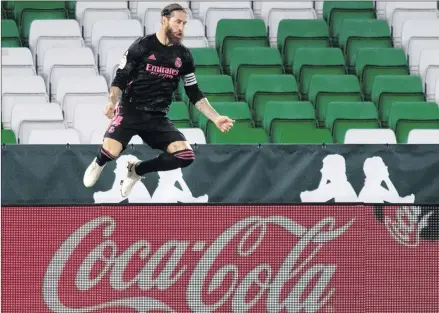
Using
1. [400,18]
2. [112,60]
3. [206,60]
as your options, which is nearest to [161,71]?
[112,60]

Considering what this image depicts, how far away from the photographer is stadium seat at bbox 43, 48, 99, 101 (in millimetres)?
16016

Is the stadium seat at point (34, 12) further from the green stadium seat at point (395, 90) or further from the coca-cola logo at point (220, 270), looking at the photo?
the coca-cola logo at point (220, 270)

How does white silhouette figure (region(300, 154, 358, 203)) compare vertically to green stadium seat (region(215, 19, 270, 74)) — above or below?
below

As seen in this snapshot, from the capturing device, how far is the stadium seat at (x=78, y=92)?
611 inches

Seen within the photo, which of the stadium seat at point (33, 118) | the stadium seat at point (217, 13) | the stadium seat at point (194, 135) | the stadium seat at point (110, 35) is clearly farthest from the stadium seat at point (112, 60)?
the stadium seat at point (194, 135)

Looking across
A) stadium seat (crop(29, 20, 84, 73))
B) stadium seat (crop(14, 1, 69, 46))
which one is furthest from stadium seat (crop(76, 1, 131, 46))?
stadium seat (crop(29, 20, 84, 73))

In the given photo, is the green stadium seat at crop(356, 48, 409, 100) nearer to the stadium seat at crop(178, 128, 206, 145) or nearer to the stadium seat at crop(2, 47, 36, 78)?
the stadium seat at crop(178, 128, 206, 145)

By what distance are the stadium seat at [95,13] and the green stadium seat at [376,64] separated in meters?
2.73

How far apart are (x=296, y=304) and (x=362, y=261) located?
2.12 feet

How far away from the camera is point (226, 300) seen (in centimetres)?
1195

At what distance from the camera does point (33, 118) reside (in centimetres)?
1502

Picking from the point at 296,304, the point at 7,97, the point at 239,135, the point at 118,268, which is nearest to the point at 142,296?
the point at 118,268

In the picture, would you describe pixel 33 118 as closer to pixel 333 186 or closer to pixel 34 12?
pixel 34 12

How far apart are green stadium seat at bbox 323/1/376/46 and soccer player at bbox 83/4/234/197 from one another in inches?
248
